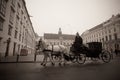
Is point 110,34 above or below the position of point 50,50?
above

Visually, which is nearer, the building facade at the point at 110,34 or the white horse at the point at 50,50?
the white horse at the point at 50,50

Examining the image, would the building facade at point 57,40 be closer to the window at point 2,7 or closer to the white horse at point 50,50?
the window at point 2,7

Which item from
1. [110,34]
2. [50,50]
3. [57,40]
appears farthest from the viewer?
[57,40]

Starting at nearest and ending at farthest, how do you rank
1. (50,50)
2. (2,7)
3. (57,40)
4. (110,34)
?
1. (50,50)
2. (2,7)
3. (110,34)
4. (57,40)

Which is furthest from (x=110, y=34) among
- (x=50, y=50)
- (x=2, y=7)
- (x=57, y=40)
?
(x=57, y=40)

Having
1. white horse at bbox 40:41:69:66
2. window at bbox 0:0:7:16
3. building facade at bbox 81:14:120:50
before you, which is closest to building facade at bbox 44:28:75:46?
building facade at bbox 81:14:120:50

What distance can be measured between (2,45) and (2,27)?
8.87 ft

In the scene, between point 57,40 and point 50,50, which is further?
point 57,40

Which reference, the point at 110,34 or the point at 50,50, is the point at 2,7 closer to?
the point at 50,50

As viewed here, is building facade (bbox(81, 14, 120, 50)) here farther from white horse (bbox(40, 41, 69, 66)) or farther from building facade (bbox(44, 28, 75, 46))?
white horse (bbox(40, 41, 69, 66))

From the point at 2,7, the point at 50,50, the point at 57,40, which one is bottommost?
the point at 50,50

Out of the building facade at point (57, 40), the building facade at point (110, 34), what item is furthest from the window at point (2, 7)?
the building facade at point (57, 40)

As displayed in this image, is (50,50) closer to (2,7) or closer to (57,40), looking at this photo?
(2,7)

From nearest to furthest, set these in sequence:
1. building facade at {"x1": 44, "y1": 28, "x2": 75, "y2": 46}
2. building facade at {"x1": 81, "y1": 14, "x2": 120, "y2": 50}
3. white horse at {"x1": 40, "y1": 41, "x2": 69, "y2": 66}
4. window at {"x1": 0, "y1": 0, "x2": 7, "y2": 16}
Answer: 1. white horse at {"x1": 40, "y1": 41, "x2": 69, "y2": 66}
2. window at {"x1": 0, "y1": 0, "x2": 7, "y2": 16}
3. building facade at {"x1": 81, "y1": 14, "x2": 120, "y2": 50}
4. building facade at {"x1": 44, "y1": 28, "x2": 75, "y2": 46}
